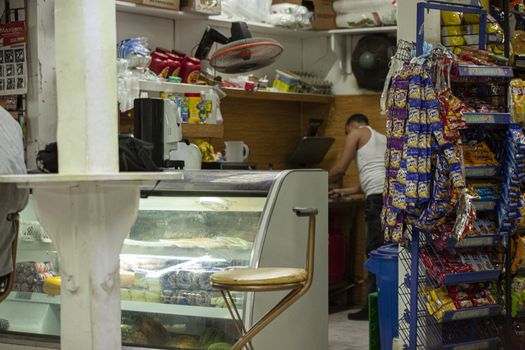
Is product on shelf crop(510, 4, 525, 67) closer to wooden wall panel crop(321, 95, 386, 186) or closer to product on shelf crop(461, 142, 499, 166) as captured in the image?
product on shelf crop(461, 142, 499, 166)

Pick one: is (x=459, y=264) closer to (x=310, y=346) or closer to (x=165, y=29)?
(x=310, y=346)

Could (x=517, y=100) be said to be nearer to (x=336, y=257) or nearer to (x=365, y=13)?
(x=365, y=13)

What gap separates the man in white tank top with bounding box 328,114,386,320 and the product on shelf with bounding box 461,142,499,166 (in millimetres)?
2763

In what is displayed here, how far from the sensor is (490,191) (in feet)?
16.0

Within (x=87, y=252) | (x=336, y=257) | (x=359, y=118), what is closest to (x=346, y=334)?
(x=336, y=257)

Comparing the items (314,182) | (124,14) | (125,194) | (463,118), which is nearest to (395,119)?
(463,118)

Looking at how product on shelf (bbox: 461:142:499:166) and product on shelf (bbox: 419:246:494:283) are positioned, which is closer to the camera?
product on shelf (bbox: 419:246:494:283)

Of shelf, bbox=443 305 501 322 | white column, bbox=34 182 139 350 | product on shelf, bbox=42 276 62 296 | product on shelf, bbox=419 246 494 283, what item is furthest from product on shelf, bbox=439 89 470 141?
product on shelf, bbox=42 276 62 296

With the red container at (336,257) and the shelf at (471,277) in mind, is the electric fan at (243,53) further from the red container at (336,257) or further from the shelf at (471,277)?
the red container at (336,257)

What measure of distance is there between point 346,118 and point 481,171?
4.23 metres

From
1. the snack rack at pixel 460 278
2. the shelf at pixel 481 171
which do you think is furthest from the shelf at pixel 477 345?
the shelf at pixel 481 171

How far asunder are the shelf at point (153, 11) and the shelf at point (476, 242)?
3.36 m

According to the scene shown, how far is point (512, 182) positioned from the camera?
478 centimetres

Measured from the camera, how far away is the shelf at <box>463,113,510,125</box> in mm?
4609
